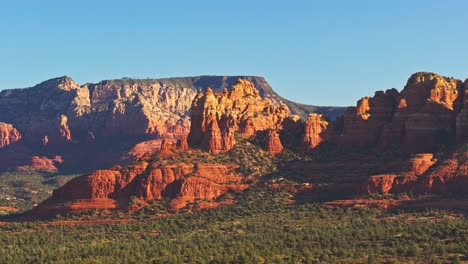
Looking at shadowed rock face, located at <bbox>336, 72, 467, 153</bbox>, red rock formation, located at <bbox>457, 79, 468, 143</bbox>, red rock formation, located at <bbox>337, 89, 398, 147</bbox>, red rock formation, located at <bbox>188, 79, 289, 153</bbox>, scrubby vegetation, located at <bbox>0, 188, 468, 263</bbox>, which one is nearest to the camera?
scrubby vegetation, located at <bbox>0, 188, 468, 263</bbox>

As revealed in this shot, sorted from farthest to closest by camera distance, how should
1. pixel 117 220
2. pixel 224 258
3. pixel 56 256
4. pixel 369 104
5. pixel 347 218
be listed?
pixel 369 104, pixel 117 220, pixel 347 218, pixel 56 256, pixel 224 258

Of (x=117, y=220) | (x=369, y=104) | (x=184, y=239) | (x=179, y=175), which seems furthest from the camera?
(x=369, y=104)

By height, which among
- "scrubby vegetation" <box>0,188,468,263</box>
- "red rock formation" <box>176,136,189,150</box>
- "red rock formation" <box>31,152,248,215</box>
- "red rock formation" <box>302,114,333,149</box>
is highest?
"red rock formation" <box>302,114,333,149</box>

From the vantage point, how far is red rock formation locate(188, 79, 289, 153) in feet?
568

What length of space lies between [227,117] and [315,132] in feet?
53.8

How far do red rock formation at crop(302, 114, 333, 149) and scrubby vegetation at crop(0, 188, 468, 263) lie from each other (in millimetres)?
16587

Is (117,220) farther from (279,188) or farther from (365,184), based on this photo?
(365,184)

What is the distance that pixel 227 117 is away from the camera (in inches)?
6949

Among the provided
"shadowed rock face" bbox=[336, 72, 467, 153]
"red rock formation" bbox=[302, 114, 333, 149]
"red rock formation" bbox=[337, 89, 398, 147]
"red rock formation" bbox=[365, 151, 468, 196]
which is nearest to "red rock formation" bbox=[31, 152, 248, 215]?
"red rock formation" bbox=[302, 114, 333, 149]

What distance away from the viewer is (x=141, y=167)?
164m

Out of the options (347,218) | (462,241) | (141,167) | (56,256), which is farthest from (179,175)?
(462,241)

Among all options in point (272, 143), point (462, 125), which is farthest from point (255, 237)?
point (462, 125)

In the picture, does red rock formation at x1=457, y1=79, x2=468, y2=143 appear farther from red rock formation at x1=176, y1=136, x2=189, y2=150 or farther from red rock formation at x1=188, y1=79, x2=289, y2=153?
red rock formation at x1=176, y1=136, x2=189, y2=150

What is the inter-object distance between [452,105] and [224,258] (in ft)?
230
